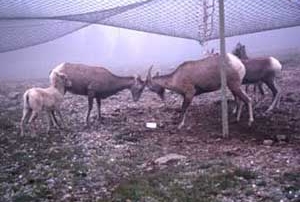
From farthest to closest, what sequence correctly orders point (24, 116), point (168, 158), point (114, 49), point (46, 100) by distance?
point (114, 49) < point (46, 100) < point (24, 116) < point (168, 158)

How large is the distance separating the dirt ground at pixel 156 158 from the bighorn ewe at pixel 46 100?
0.29m

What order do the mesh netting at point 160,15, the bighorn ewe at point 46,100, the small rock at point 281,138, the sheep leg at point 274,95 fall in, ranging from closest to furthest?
1. the small rock at point 281,138
2. the bighorn ewe at point 46,100
3. the sheep leg at point 274,95
4. the mesh netting at point 160,15

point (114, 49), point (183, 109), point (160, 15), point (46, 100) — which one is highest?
point (160, 15)

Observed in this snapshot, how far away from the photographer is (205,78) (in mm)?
8836

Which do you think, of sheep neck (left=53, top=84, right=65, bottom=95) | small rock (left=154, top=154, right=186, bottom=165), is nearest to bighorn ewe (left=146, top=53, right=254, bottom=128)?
sheep neck (left=53, top=84, right=65, bottom=95)

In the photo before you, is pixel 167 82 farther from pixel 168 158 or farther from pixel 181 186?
pixel 181 186

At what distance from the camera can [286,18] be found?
1079cm

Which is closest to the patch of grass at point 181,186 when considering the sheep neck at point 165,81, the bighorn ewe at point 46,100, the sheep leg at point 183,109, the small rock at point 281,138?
the small rock at point 281,138

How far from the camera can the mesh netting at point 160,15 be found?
9.78 metres

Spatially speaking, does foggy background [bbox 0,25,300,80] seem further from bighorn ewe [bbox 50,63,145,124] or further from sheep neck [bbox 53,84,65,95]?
sheep neck [bbox 53,84,65,95]

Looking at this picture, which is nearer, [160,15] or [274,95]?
[274,95]

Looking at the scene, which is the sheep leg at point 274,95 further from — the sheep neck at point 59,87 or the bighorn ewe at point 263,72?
the sheep neck at point 59,87

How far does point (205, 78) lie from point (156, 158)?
2.53 m

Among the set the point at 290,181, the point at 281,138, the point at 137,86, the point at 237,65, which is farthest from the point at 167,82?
the point at 290,181
